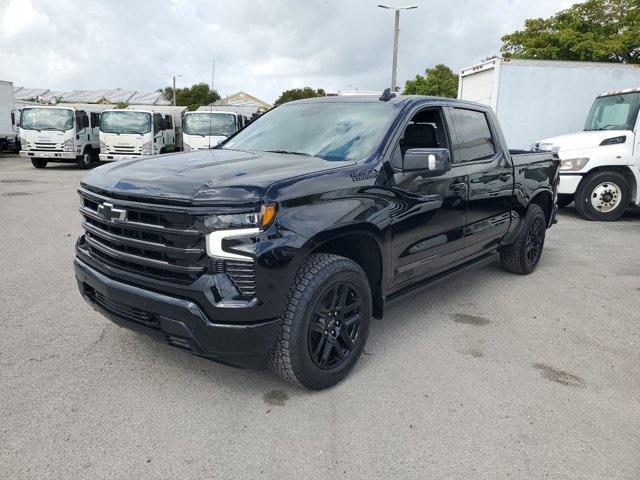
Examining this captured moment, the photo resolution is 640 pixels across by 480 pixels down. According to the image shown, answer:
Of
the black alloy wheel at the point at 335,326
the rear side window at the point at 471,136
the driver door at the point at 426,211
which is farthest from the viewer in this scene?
the rear side window at the point at 471,136

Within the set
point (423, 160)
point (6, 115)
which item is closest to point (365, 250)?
point (423, 160)

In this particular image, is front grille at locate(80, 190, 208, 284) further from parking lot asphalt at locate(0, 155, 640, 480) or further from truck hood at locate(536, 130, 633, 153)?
truck hood at locate(536, 130, 633, 153)

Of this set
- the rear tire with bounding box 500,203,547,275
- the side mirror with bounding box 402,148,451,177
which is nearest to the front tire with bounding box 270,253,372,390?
the side mirror with bounding box 402,148,451,177

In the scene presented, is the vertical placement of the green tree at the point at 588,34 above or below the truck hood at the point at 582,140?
above

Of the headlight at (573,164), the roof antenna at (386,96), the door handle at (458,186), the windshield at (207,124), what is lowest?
the door handle at (458,186)

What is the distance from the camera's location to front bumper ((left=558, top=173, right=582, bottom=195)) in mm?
9369

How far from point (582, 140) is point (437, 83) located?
3512 cm

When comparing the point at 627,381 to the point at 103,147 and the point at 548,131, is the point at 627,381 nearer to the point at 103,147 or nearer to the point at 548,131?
the point at 548,131

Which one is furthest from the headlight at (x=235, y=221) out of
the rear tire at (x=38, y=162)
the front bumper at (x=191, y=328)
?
the rear tire at (x=38, y=162)

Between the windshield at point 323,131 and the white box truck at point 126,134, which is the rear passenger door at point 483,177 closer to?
the windshield at point 323,131

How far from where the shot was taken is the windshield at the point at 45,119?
17.7 meters

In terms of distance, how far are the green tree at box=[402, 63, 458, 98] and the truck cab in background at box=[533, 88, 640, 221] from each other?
32866 mm

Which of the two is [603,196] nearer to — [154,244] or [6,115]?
[154,244]

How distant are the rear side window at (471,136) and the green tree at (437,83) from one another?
38.1 meters
